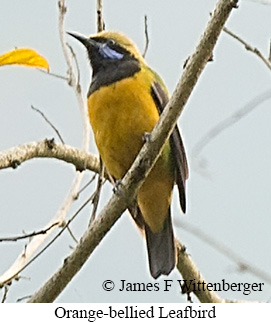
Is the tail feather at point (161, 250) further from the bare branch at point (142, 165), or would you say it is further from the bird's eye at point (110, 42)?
the bird's eye at point (110, 42)

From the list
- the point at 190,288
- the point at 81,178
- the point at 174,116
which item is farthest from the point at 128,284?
the point at 174,116

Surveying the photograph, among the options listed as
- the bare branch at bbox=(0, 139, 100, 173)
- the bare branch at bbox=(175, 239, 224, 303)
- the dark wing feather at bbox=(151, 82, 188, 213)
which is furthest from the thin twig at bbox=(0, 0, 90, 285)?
the bare branch at bbox=(175, 239, 224, 303)

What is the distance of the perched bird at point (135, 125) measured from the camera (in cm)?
235

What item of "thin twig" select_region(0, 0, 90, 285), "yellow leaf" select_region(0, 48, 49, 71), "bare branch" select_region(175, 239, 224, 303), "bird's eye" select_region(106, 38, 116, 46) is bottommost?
"bare branch" select_region(175, 239, 224, 303)

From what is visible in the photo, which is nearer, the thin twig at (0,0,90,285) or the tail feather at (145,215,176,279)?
the thin twig at (0,0,90,285)

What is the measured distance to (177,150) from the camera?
7.93 feet

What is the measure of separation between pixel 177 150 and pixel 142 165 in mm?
628

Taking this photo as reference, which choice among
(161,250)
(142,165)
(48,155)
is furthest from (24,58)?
(161,250)

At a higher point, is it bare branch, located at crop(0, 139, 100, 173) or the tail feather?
bare branch, located at crop(0, 139, 100, 173)

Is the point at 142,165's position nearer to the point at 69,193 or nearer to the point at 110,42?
the point at 69,193

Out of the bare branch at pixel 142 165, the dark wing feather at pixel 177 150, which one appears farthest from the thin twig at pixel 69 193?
the dark wing feather at pixel 177 150

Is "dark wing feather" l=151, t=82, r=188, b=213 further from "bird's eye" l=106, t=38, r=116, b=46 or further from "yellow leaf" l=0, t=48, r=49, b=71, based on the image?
"yellow leaf" l=0, t=48, r=49, b=71

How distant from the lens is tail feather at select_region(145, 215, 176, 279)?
7.96ft
